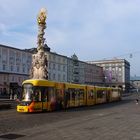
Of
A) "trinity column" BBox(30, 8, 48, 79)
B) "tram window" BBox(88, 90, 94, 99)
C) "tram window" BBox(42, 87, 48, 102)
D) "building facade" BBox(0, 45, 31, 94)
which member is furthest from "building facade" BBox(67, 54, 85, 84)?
"tram window" BBox(42, 87, 48, 102)

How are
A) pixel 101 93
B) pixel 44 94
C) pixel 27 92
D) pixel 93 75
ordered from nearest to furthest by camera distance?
pixel 27 92 < pixel 44 94 < pixel 101 93 < pixel 93 75

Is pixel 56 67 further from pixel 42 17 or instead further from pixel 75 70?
pixel 42 17

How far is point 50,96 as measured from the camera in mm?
35344

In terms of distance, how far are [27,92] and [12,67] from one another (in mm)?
69183

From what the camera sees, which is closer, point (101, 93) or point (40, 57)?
point (101, 93)

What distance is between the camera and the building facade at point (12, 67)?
A: 96.1 m

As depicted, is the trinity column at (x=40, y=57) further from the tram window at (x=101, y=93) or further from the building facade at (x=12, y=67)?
the building facade at (x=12, y=67)

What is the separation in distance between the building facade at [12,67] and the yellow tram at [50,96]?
4830 cm

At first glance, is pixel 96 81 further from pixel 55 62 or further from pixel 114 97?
pixel 114 97

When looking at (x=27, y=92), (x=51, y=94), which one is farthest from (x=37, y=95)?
(x=51, y=94)

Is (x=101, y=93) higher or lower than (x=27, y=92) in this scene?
lower

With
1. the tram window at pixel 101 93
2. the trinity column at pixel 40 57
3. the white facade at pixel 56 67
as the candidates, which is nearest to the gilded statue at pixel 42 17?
the trinity column at pixel 40 57

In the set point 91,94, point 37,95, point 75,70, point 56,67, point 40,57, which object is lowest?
point 91,94

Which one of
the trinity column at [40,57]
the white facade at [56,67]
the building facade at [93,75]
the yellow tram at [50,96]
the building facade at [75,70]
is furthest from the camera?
the building facade at [93,75]
